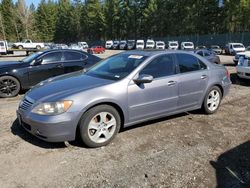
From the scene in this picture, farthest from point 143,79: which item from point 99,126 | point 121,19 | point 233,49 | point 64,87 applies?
point 121,19

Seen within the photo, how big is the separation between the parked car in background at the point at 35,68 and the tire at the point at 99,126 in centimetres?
482

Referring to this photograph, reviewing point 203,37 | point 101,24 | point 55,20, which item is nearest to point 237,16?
point 203,37

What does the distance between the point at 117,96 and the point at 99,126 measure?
1.86 feet

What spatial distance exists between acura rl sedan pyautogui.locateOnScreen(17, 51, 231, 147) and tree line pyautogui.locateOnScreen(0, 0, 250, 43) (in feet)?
152

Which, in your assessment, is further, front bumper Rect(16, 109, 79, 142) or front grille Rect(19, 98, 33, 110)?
front grille Rect(19, 98, 33, 110)

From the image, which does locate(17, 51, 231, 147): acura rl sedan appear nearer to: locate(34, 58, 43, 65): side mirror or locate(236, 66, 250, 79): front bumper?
locate(34, 58, 43, 65): side mirror

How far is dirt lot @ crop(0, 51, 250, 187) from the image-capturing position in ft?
13.4

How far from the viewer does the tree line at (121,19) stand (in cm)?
6099

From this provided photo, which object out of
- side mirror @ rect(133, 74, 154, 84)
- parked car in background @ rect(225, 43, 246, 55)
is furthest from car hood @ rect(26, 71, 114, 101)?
parked car in background @ rect(225, 43, 246, 55)

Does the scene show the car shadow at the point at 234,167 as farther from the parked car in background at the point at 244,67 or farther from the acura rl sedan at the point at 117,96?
the parked car in background at the point at 244,67

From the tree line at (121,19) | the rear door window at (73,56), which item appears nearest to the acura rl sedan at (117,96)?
the rear door window at (73,56)

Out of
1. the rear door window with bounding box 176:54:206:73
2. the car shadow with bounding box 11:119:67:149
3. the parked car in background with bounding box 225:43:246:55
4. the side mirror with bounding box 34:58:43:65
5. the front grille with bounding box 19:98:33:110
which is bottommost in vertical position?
the parked car in background with bounding box 225:43:246:55

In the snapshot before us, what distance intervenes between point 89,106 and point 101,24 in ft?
266

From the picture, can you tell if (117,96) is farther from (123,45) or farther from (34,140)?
(123,45)
